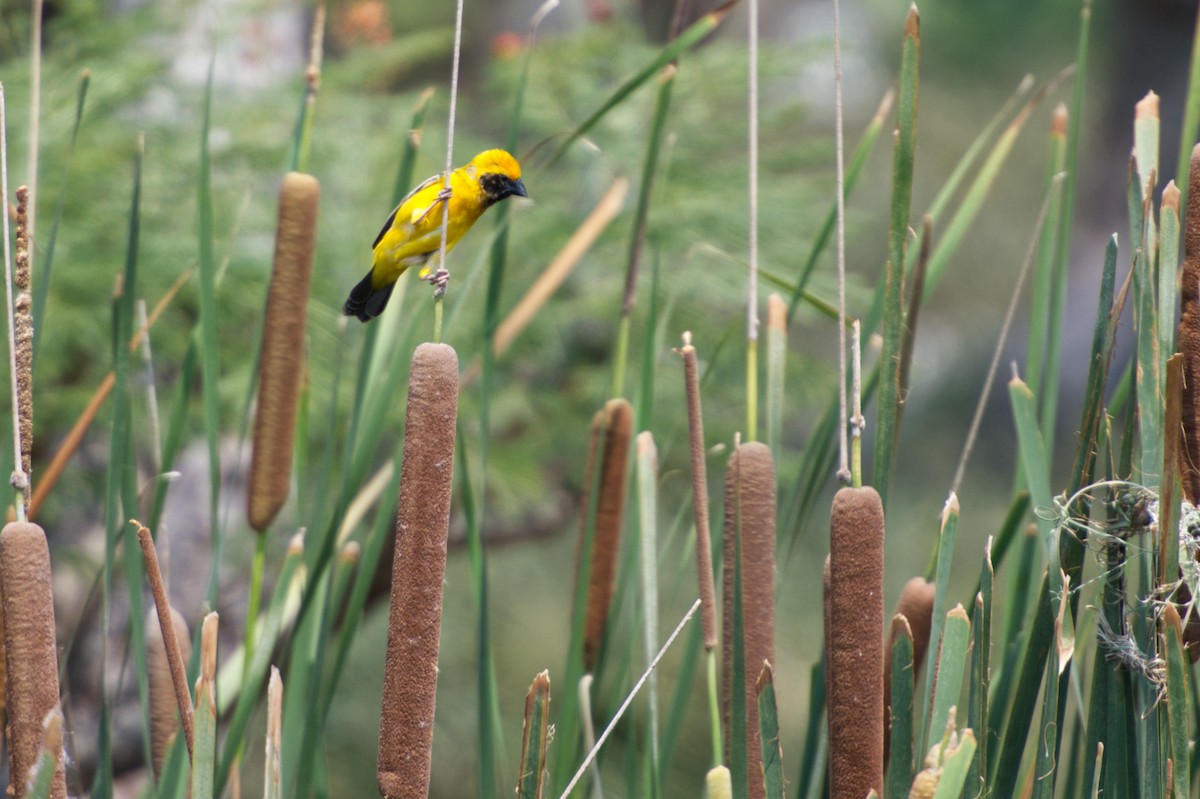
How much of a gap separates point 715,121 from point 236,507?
61.5 inches

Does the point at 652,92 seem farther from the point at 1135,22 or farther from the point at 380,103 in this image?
the point at 1135,22

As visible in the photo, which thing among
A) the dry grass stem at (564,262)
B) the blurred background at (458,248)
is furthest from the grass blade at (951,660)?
the blurred background at (458,248)

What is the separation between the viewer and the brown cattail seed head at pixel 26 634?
0.67m

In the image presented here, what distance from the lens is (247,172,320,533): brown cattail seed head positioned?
36.0 inches

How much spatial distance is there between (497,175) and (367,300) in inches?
7.2

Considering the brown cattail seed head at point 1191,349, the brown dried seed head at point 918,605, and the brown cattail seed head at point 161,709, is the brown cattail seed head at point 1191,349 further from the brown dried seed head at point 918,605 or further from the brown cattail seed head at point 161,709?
the brown cattail seed head at point 161,709

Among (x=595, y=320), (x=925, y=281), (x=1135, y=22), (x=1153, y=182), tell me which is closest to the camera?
(x=1153, y=182)

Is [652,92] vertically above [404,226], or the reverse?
[652,92]

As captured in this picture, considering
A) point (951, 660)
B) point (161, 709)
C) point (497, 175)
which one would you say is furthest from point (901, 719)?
point (161, 709)

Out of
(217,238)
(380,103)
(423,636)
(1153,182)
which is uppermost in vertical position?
(380,103)

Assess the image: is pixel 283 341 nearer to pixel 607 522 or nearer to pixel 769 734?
pixel 607 522

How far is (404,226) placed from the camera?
107 cm

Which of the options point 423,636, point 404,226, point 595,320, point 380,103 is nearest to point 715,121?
point 595,320

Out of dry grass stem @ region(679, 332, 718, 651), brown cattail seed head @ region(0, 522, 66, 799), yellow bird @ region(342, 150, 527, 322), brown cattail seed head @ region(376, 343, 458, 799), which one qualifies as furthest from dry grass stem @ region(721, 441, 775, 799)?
brown cattail seed head @ region(0, 522, 66, 799)
